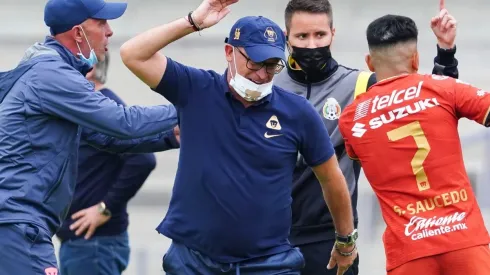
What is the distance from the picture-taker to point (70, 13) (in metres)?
5.39

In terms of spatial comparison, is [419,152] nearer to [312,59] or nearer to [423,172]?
[423,172]

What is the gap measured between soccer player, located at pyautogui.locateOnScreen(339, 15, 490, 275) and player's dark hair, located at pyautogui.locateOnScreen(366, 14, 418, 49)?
184 millimetres

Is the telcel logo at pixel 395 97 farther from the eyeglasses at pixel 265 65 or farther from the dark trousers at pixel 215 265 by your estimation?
the dark trousers at pixel 215 265

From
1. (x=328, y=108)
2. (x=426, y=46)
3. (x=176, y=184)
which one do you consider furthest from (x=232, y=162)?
(x=426, y=46)

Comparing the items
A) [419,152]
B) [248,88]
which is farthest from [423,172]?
[248,88]

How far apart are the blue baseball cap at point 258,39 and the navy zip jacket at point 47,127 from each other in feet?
1.63

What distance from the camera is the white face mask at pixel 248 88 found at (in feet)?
16.5

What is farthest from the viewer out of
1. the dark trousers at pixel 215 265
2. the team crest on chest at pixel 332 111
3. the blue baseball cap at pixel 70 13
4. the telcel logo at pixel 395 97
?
the team crest on chest at pixel 332 111

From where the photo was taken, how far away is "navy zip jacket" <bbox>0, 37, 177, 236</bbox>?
200 inches

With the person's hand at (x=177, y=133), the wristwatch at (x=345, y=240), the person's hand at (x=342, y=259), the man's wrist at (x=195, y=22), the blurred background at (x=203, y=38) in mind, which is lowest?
the blurred background at (x=203, y=38)

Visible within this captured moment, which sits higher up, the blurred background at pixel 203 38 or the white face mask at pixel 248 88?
the white face mask at pixel 248 88

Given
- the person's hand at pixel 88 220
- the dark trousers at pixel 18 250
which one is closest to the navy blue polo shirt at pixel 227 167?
the dark trousers at pixel 18 250

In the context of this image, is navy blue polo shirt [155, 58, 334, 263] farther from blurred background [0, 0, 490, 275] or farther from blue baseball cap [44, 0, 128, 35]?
blurred background [0, 0, 490, 275]

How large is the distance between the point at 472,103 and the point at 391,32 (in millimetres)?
579
